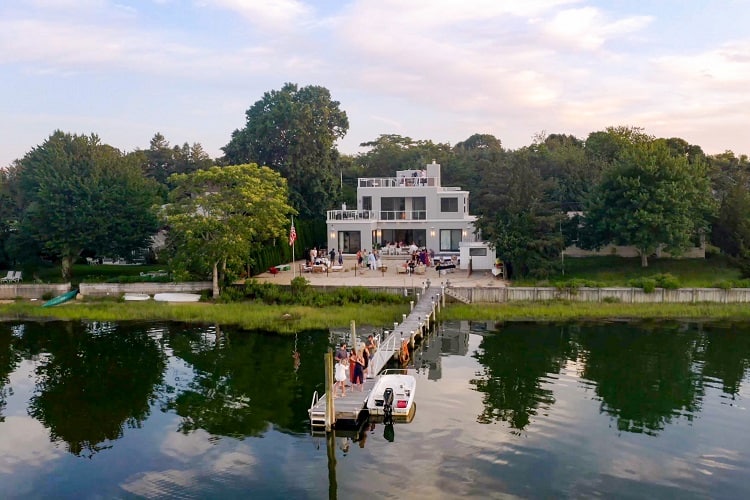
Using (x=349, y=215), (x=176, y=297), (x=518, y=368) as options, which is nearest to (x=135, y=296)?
(x=176, y=297)

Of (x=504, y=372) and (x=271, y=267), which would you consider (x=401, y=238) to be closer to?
(x=271, y=267)

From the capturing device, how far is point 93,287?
40.3 metres

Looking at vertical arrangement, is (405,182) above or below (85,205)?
above

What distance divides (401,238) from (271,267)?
45.3 feet

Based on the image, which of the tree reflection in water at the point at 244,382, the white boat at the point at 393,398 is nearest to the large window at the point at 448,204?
the tree reflection in water at the point at 244,382

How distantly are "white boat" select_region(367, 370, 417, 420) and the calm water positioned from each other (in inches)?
33.4

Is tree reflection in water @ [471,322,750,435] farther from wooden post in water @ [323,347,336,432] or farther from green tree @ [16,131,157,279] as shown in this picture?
green tree @ [16,131,157,279]

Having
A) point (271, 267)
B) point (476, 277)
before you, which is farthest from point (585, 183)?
point (271, 267)

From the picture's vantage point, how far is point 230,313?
35.9 m

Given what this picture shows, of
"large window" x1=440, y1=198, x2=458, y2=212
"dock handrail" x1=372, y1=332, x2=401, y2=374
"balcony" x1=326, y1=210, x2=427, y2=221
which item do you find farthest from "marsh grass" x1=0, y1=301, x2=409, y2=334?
"large window" x1=440, y1=198, x2=458, y2=212

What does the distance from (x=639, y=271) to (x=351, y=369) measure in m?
26.8

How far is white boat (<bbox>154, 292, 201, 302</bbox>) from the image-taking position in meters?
38.8

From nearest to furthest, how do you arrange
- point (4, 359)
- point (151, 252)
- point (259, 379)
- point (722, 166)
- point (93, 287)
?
1. point (259, 379)
2. point (4, 359)
3. point (93, 287)
4. point (151, 252)
5. point (722, 166)

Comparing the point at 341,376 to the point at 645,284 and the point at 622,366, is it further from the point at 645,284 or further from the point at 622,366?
the point at 645,284
